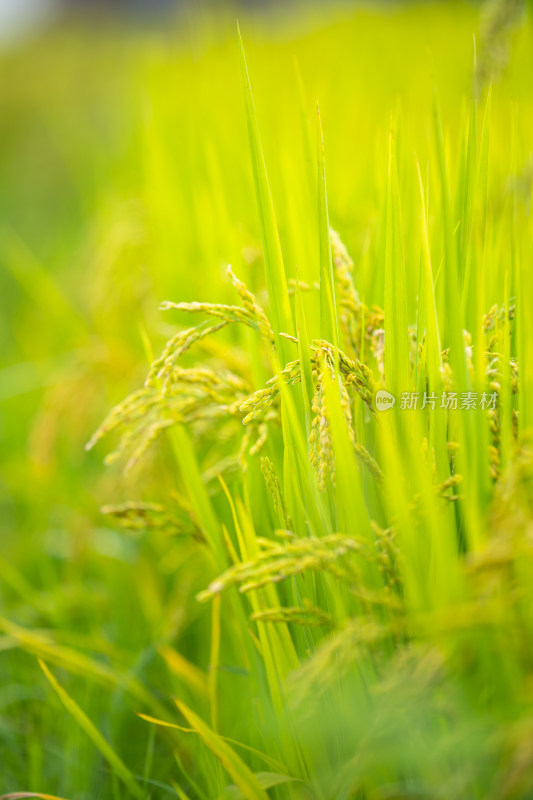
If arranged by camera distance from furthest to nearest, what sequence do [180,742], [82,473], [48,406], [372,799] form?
[82,473] < [48,406] < [180,742] < [372,799]

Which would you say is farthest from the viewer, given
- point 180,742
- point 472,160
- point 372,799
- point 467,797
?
point 180,742

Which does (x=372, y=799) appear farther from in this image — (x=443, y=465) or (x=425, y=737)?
(x=443, y=465)

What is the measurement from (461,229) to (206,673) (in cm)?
93

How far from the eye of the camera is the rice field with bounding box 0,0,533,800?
1.97 ft

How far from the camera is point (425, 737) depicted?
2.11ft

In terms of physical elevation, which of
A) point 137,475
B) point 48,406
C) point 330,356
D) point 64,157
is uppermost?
point 64,157

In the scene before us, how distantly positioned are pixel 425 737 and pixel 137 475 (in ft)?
2.56

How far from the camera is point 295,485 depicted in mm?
789

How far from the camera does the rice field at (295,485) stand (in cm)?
60

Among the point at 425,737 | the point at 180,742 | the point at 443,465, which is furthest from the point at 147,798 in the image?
the point at 443,465

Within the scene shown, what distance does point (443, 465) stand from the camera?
751 millimetres

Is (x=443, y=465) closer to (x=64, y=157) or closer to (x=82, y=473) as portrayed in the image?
(x=82, y=473)

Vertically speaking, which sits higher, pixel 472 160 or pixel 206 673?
pixel 472 160

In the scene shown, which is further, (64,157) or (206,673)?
(64,157)
